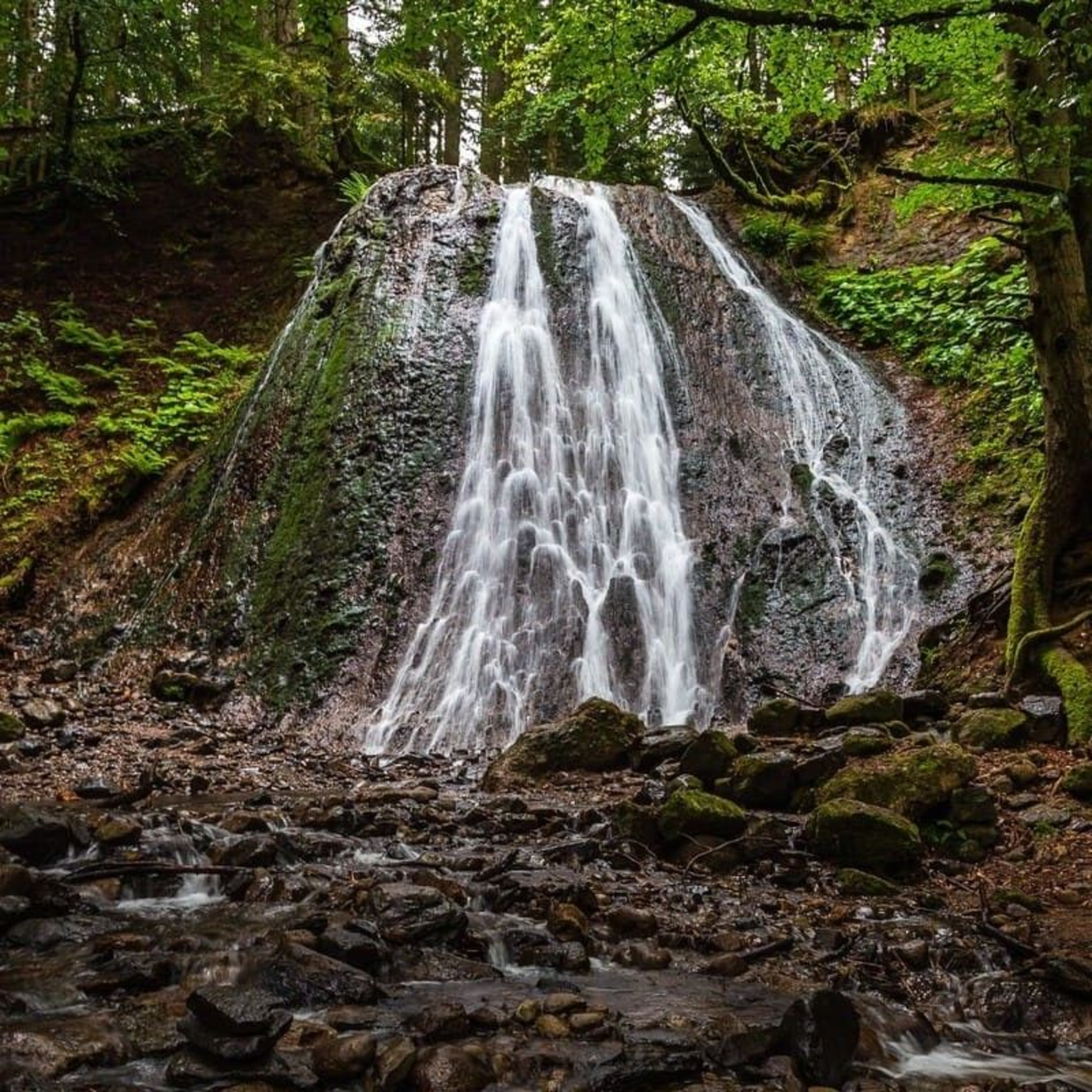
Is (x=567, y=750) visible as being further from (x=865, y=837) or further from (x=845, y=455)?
(x=845, y=455)

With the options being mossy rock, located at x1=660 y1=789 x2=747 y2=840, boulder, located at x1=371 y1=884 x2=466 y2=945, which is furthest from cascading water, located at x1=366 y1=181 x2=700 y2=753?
boulder, located at x1=371 y1=884 x2=466 y2=945

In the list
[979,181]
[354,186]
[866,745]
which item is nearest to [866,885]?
[866,745]

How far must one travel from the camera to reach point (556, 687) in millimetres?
8297

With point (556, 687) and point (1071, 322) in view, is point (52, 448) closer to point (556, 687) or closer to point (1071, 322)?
point (556, 687)

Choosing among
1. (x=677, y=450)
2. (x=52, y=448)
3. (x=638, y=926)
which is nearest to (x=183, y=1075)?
(x=638, y=926)

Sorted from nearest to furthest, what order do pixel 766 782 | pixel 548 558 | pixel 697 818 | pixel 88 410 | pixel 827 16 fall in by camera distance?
1. pixel 697 818
2. pixel 827 16
3. pixel 766 782
4. pixel 548 558
5. pixel 88 410

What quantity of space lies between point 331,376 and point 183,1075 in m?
9.81

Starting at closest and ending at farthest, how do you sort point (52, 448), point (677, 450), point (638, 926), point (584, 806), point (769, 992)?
point (769, 992), point (638, 926), point (584, 806), point (677, 450), point (52, 448)

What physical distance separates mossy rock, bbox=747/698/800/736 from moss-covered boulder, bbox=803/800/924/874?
6.81ft

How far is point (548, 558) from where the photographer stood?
951 cm

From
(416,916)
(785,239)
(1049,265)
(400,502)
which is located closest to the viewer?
(416,916)

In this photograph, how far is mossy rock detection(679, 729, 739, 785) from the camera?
5391 mm

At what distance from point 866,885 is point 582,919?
1328mm

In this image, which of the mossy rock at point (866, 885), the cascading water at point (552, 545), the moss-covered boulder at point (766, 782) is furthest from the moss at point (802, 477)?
the mossy rock at point (866, 885)
